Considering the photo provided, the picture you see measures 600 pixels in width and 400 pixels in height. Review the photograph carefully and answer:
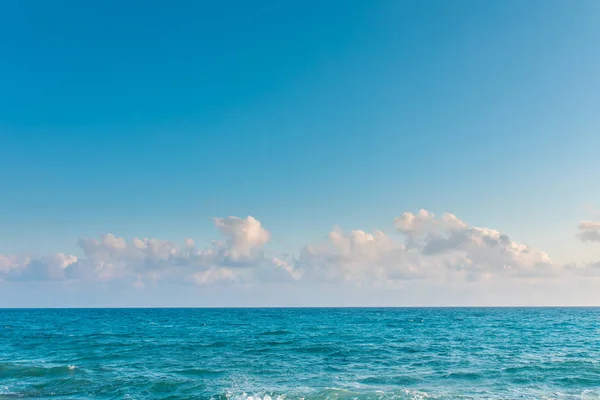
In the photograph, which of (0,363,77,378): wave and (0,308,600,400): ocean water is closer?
(0,308,600,400): ocean water

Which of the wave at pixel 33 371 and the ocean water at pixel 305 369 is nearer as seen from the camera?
the ocean water at pixel 305 369

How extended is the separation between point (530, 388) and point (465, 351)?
1742 cm

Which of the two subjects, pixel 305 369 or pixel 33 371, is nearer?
pixel 33 371

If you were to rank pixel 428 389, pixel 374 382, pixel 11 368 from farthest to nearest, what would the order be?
pixel 11 368, pixel 374 382, pixel 428 389

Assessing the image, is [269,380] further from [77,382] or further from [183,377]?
[77,382]

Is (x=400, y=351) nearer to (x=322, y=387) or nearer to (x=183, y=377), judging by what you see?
(x=322, y=387)

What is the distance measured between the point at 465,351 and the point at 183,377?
2998 cm

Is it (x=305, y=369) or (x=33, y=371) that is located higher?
(x=305, y=369)

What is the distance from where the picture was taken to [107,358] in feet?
144

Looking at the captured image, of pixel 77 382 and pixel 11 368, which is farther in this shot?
pixel 11 368

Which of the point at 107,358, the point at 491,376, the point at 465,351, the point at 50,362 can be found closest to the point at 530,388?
the point at 491,376

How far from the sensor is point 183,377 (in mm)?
33594

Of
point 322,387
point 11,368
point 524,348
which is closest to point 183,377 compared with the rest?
point 322,387

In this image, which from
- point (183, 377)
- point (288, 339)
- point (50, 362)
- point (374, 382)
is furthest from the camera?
point (288, 339)
